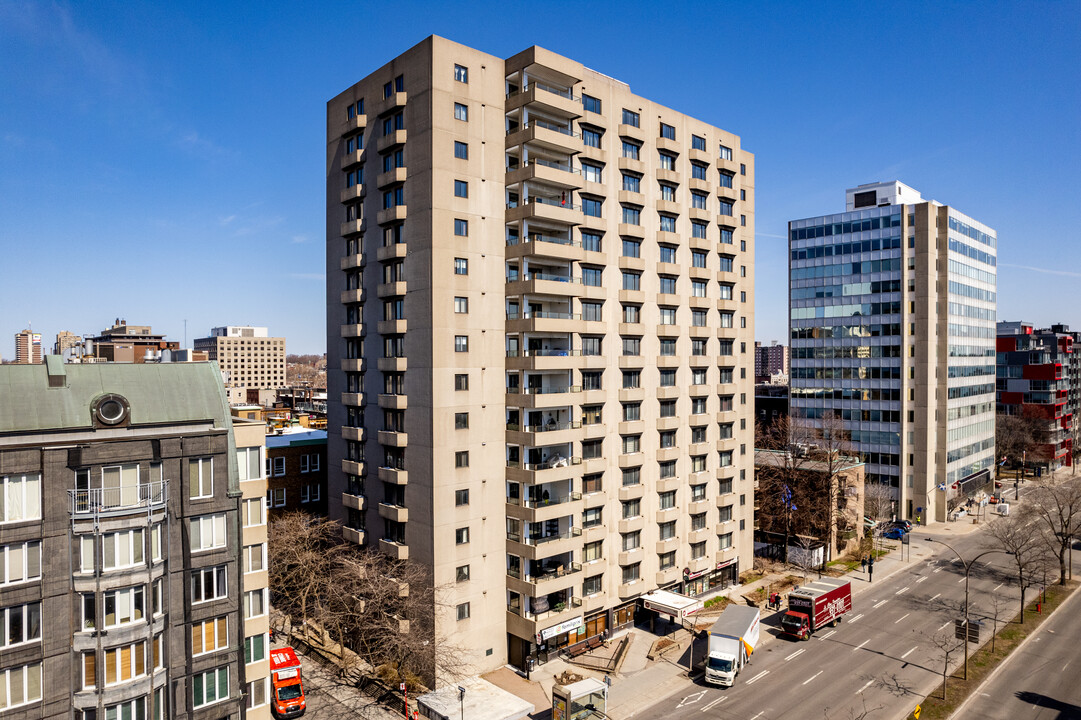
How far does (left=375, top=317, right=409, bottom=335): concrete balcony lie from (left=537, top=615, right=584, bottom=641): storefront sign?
26.1m

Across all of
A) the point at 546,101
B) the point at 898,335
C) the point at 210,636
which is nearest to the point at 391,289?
the point at 546,101

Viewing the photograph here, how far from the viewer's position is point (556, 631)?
49625 millimetres

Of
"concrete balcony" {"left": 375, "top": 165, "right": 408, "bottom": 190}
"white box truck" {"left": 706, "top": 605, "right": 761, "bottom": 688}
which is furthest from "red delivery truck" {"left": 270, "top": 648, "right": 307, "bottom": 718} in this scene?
"concrete balcony" {"left": 375, "top": 165, "right": 408, "bottom": 190}

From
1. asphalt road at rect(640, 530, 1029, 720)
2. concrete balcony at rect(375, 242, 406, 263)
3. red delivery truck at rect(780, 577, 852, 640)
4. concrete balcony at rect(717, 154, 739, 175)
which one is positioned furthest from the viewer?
concrete balcony at rect(717, 154, 739, 175)

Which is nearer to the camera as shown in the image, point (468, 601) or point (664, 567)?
point (468, 601)

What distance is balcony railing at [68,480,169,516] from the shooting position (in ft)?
101

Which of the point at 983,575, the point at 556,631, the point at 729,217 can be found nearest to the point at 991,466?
the point at 983,575

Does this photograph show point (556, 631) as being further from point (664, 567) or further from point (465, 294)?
point (465, 294)

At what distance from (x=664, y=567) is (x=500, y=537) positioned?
19.8 meters

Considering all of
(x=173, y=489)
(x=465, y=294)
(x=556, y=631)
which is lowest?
(x=556, y=631)

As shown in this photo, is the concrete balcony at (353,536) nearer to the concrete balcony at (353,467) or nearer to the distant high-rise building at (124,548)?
the concrete balcony at (353,467)

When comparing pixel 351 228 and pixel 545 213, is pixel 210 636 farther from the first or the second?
pixel 545 213

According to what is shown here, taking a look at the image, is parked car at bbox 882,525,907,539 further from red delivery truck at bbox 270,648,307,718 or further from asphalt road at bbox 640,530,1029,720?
red delivery truck at bbox 270,648,307,718

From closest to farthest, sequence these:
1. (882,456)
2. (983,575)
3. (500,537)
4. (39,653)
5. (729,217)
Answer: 1. (39,653)
2. (500,537)
3. (729,217)
4. (983,575)
5. (882,456)
